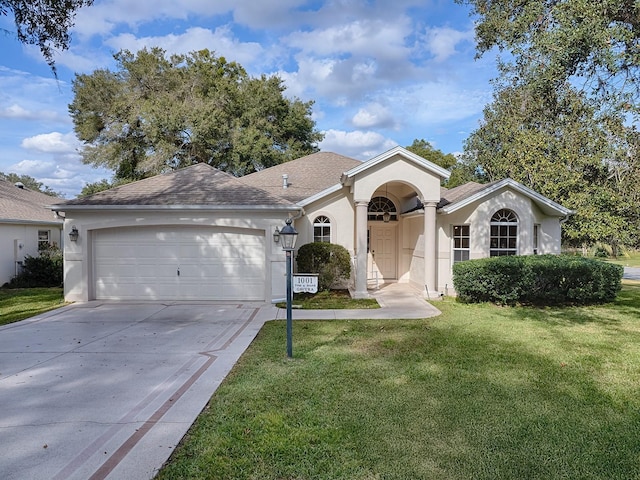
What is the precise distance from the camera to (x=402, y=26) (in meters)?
13.0

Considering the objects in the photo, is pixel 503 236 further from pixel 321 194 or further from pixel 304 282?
pixel 304 282

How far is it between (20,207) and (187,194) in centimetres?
1061

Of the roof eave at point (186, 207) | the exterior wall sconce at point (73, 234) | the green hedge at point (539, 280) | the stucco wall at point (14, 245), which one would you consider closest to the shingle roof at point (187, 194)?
the roof eave at point (186, 207)

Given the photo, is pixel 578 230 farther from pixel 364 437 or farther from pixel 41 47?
pixel 41 47

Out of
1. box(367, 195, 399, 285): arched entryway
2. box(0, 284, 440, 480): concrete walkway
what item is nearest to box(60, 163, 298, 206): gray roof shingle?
box(0, 284, 440, 480): concrete walkway

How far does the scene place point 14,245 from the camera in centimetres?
1677

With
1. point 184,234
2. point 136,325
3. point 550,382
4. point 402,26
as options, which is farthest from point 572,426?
point 402,26

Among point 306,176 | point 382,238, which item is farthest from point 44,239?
point 382,238

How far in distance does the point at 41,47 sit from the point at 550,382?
9327 mm

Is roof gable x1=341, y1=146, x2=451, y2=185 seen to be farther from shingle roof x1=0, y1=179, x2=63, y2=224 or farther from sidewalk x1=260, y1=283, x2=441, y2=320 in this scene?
shingle roof x1=0, y1=179, x2=63, y2=224

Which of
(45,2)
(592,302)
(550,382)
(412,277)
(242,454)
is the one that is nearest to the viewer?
(242,454)

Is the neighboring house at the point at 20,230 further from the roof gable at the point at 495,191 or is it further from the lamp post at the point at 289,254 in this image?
the roof gable at the point at 495,191

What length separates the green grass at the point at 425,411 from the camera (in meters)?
3.47

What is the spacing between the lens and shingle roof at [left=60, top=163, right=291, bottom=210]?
12070mm
